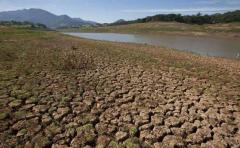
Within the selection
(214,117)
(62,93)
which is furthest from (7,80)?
(214,117)

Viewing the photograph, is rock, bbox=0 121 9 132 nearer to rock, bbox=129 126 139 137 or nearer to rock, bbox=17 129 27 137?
rock, bbox=17 129 27 137

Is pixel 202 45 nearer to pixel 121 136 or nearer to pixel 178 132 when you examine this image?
pixel 178 132

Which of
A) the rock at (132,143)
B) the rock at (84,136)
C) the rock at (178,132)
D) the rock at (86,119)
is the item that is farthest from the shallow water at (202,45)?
the rock at (84,136)

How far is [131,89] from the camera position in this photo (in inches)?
307

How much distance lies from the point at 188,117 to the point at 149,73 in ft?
15.8

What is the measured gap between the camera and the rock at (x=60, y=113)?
5.43m

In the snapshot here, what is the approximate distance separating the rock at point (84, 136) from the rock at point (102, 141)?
14 centimetres

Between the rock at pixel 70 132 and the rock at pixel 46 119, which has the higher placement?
the rock at pixel 46 119

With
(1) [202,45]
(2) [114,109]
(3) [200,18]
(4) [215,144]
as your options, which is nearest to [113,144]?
(2) [114,109]

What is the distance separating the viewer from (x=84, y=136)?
4.69 meters

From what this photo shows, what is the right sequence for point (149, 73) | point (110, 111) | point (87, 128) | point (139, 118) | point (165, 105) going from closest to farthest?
point (87, 128) → point (139, 118) → point (110, 111) → point (165, 105) → point (149, 73)

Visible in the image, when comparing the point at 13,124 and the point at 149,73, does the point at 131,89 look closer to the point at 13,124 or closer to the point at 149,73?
the point at 149,73

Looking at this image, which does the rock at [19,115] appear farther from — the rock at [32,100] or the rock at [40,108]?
the rock at [32,100]

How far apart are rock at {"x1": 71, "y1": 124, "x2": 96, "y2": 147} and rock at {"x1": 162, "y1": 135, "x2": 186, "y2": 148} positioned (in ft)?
4.67
